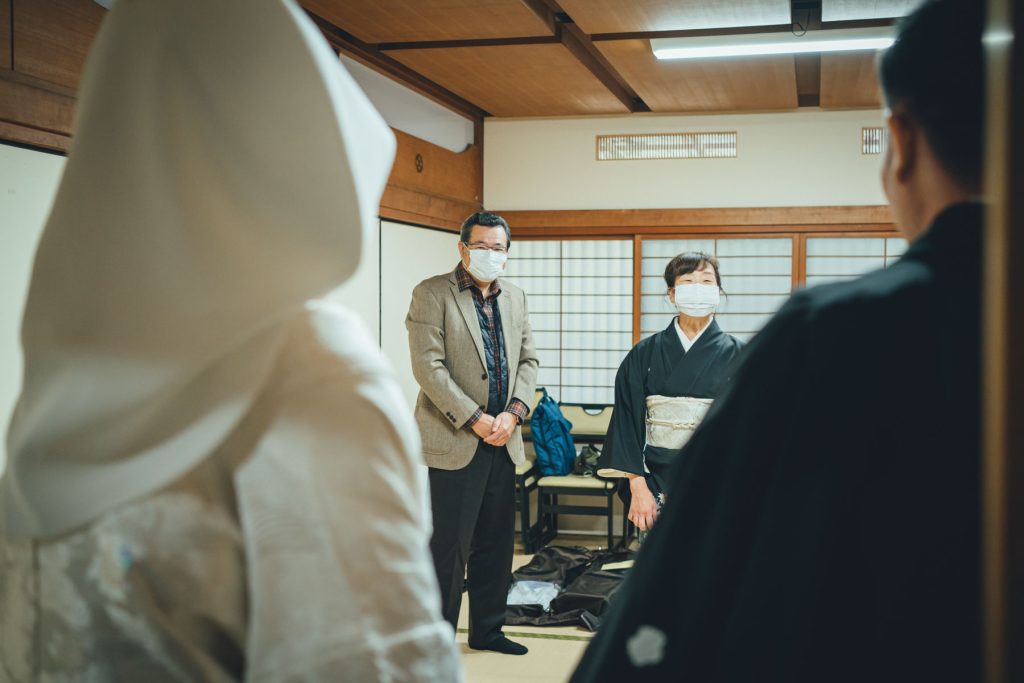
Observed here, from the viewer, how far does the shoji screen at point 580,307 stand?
21.0 feet

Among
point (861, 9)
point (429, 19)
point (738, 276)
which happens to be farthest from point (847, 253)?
point (429, 19)

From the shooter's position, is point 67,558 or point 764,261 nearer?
point 67,558

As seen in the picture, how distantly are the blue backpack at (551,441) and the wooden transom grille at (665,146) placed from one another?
1.85 m

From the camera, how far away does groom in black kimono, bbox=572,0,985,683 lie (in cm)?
73

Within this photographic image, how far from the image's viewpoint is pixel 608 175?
247 inches

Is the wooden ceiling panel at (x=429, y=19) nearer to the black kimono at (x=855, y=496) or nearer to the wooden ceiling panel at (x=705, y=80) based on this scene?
the wooden ceiling panel at (x=705, y=80)

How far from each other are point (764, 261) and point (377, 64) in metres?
3.07

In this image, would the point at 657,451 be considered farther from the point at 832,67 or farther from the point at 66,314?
the point at 66,314

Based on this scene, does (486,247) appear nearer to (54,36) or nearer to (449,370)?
(449,370)

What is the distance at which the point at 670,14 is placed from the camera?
156 inches

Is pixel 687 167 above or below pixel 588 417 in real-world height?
above

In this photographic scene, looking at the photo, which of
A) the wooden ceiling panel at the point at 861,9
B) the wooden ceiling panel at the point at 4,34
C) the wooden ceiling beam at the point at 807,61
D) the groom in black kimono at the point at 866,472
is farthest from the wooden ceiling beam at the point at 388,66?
the groom in black kimono at the point at 866,472

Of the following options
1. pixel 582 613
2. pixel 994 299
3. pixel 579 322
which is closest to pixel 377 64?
pixel 579 322

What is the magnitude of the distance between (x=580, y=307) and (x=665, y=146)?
1285 mm
